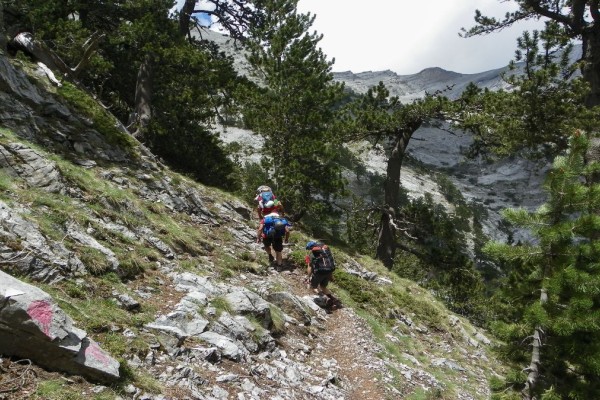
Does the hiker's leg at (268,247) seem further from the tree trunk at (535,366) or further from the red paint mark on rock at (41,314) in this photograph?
the red paint mark on rock at (41,314)

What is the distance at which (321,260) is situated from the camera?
11.2 m

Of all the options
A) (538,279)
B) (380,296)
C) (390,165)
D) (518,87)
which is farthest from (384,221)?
(538,279)

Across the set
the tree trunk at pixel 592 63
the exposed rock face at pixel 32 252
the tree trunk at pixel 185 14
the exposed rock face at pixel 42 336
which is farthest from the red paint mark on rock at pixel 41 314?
the tree trunk at pixel 185 14

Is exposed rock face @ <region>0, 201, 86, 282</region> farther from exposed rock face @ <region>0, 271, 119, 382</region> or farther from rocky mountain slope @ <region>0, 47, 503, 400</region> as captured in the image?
exposed rock face @ <region>0, 271, 119, 382</region>

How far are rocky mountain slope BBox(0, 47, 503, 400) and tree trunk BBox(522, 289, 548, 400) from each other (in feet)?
7.46

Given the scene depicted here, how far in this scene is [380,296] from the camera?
13.1 meters

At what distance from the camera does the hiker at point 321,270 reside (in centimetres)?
1109

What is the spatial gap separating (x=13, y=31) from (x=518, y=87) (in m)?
17.6

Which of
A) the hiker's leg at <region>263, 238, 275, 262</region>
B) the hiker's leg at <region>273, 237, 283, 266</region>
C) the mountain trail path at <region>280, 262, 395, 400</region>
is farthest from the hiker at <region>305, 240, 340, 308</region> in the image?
the hiker's leg at <region>263, 238, 275, 262</region>

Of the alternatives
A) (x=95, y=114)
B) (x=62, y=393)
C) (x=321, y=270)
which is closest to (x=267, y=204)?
(x=321, y=270)

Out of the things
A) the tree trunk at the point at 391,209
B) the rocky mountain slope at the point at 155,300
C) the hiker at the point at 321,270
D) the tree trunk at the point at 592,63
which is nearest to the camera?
the rocky mountain slope at the point at 155,300

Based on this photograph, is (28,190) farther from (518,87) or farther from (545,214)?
(518,87)

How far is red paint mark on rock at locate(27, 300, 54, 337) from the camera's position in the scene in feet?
14.6

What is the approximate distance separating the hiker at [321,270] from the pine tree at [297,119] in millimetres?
6987
